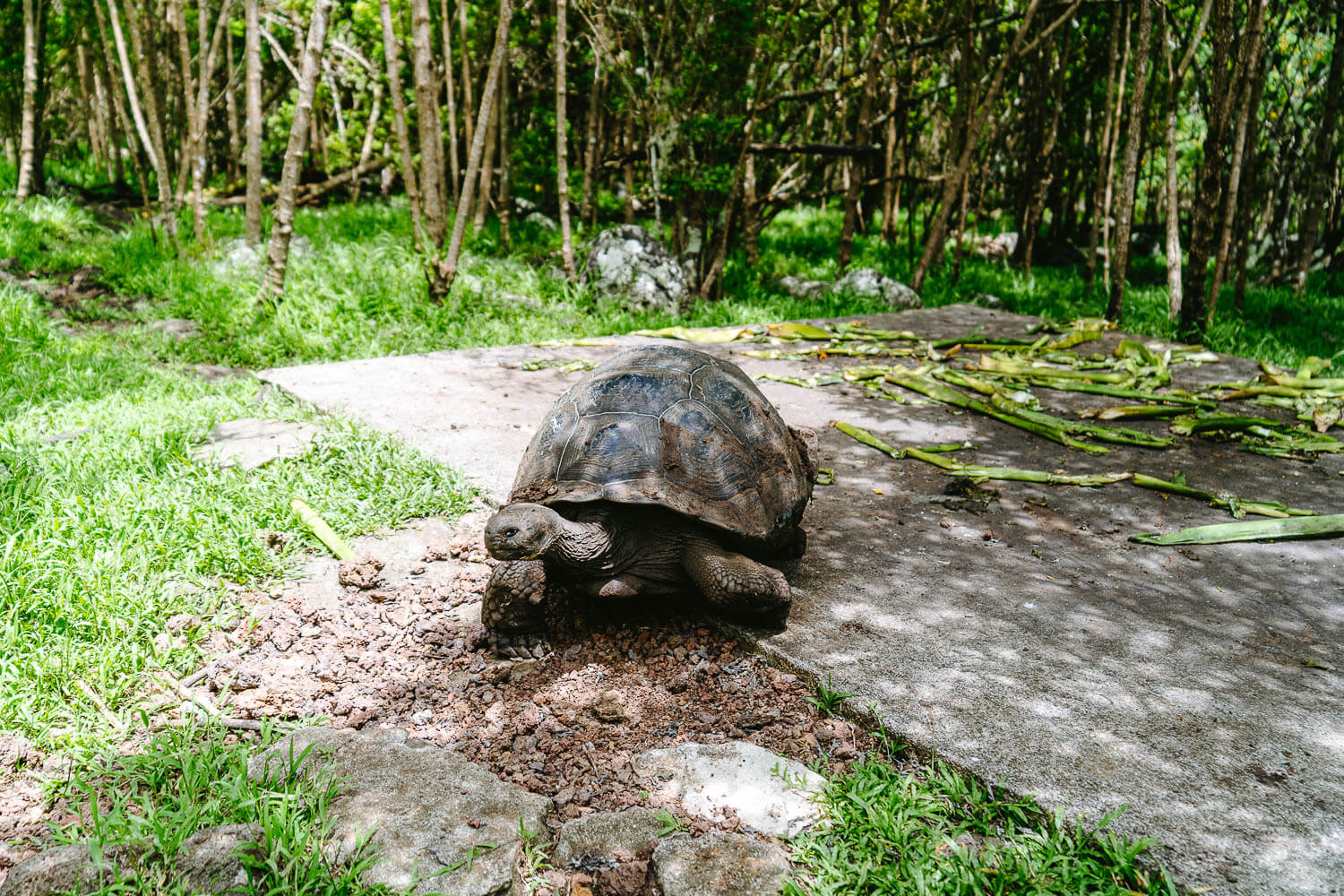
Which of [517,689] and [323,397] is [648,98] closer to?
[323,397]

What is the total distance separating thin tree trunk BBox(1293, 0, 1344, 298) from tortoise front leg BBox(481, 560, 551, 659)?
10.8 m

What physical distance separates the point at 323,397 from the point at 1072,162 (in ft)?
44.9

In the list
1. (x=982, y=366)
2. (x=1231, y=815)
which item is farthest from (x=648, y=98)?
(x=1231, y=815)

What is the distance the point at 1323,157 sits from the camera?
31.8 ft

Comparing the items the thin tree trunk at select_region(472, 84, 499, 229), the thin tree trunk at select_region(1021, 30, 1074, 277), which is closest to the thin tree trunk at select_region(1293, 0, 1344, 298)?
the thin tree trunk at select_region(1021, 30, 1074, 277)

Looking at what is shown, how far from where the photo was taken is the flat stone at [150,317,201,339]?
23.1ft

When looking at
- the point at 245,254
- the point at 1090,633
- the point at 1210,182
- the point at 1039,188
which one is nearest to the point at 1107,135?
the point at 1039,188

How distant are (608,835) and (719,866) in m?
0.30

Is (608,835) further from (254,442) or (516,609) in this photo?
(254,442)

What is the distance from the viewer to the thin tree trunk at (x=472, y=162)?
7.14 meters

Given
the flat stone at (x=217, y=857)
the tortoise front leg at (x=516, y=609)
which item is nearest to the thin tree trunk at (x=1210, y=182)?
the tortoise front leg at (x=516, y=609)

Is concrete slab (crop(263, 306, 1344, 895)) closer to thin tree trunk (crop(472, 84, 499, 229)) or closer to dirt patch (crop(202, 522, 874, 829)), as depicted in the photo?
dirt patch (crop(202, 522, 874, 829))

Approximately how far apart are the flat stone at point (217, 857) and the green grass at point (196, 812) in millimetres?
14

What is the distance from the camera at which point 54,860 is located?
1829 mm
